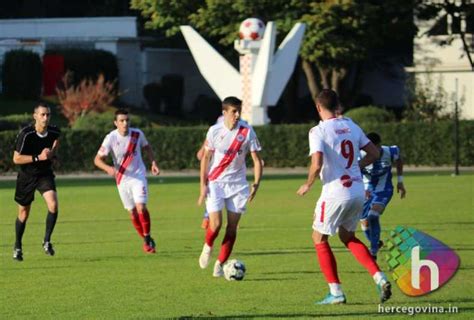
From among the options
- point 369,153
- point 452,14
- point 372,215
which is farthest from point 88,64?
point 369,153

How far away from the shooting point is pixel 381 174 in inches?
698

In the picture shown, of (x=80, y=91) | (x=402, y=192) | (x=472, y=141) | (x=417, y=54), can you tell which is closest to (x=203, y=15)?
(x=80, y=91)

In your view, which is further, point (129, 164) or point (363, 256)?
point (129, 164)

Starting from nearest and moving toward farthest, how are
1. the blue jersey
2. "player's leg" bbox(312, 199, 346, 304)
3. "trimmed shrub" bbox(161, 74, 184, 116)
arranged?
"player's leg" bbox(312, 199, 346, 304) < the blue jersey < "trimmed shrub" bbox(161, 74, 184, 116)

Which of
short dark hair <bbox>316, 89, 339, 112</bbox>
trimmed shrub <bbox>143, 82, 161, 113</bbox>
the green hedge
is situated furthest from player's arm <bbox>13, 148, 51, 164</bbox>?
trimmed shrub <bbox>143, 82, 161, 113</bbox>

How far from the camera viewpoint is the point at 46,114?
16.9m

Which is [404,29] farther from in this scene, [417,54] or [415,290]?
[415,290]

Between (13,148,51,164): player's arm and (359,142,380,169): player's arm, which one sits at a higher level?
(359,142,380,169): player's arm

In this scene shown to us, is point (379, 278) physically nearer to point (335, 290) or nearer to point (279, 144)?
point (335, 290)

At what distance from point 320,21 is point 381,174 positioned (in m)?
36.1

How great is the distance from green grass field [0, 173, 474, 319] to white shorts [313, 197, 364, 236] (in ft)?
2.40

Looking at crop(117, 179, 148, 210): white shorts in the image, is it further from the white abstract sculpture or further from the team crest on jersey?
the white abstract sculpture

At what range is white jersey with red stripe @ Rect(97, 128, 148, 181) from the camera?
18438 millimetres

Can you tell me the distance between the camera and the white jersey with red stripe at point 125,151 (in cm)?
1844
